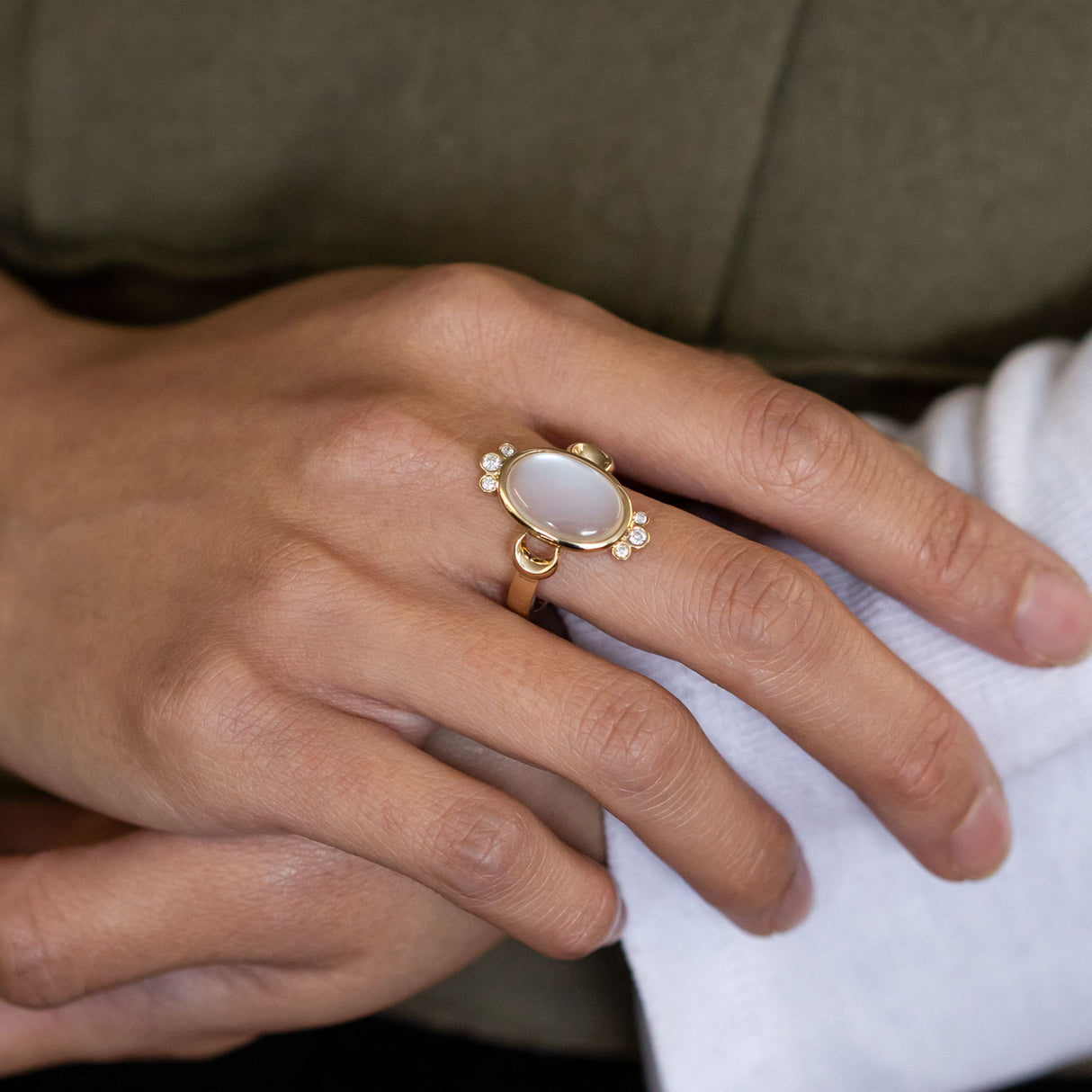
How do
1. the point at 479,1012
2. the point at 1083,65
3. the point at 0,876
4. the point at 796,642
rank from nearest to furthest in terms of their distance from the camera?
the point at 796,642 → the point at 0,876 → the point at 1083,65 → the point at 479,1012

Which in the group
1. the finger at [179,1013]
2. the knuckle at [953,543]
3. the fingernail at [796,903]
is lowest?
the finger at [179,1013]

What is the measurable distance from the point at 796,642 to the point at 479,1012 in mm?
627

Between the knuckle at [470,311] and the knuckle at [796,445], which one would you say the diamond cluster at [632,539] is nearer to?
the knuckle at [796,445]

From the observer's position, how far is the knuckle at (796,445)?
0.72 m

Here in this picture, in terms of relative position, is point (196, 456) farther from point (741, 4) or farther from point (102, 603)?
point (741, 4)

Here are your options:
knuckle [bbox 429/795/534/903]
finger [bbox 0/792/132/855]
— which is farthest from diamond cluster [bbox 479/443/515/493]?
finger [bbox 0/792/132/855]

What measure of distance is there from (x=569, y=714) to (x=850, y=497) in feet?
0.87

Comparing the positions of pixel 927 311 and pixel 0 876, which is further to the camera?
pixel 927 311

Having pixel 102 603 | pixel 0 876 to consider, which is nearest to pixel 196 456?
pixel 102 603

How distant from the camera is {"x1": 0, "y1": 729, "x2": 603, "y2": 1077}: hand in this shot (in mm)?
761

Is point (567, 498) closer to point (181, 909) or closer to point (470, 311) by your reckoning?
point (470, 311)

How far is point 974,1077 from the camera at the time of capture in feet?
2.77

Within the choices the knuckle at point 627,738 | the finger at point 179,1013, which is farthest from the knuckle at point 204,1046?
the knuckle at point 627,738

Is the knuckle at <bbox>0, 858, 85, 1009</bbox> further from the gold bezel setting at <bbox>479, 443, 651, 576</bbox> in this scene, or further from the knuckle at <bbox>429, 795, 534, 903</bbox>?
the gold bezel setting at <bbox>479, 443, 651, 576</bbox>
